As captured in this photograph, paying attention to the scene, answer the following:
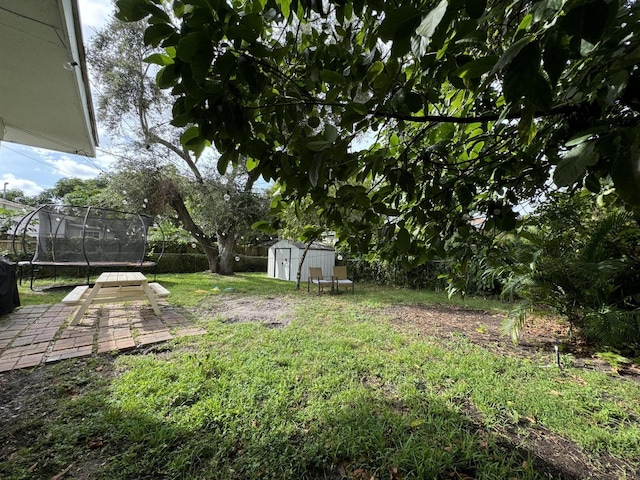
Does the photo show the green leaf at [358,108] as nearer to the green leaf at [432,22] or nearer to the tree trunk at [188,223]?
the green leaf at [432,22]

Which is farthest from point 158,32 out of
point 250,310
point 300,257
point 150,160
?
point 150,160

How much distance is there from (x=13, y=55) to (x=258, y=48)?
2812 millimetres

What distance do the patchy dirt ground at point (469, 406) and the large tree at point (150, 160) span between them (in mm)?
5560

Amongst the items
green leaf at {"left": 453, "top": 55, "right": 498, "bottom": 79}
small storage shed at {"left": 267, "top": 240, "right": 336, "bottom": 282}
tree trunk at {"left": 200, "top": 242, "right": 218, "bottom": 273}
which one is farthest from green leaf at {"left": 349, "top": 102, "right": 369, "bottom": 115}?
tree trunk at {"left": 200, "top": 242, "right": 218, "bottom": 273}

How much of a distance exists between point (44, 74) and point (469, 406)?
4.53m

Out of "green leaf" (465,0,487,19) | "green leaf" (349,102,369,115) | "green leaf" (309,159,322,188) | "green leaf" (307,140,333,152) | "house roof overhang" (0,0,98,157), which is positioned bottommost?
"green leaf" (309,159,322,188)

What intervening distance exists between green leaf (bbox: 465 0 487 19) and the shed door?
35.9 feet

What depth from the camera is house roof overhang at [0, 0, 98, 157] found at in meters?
1.67

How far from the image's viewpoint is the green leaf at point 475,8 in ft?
1.27

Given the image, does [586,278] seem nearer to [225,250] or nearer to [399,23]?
[399,23]

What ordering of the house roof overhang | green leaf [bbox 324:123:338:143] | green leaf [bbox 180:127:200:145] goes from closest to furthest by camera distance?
green leaf [bbox 324:123:338:143], green leaf [bbox 180:127:200:145], the house roof overhang

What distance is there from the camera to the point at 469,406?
2.06 meters

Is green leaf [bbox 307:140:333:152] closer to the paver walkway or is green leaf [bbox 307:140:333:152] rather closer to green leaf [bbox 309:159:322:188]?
green leaf [bbox 309:159:322:188]

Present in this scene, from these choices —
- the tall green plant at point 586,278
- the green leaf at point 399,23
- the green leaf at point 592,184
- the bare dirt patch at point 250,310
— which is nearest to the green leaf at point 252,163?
the green leaf at point 399,23
